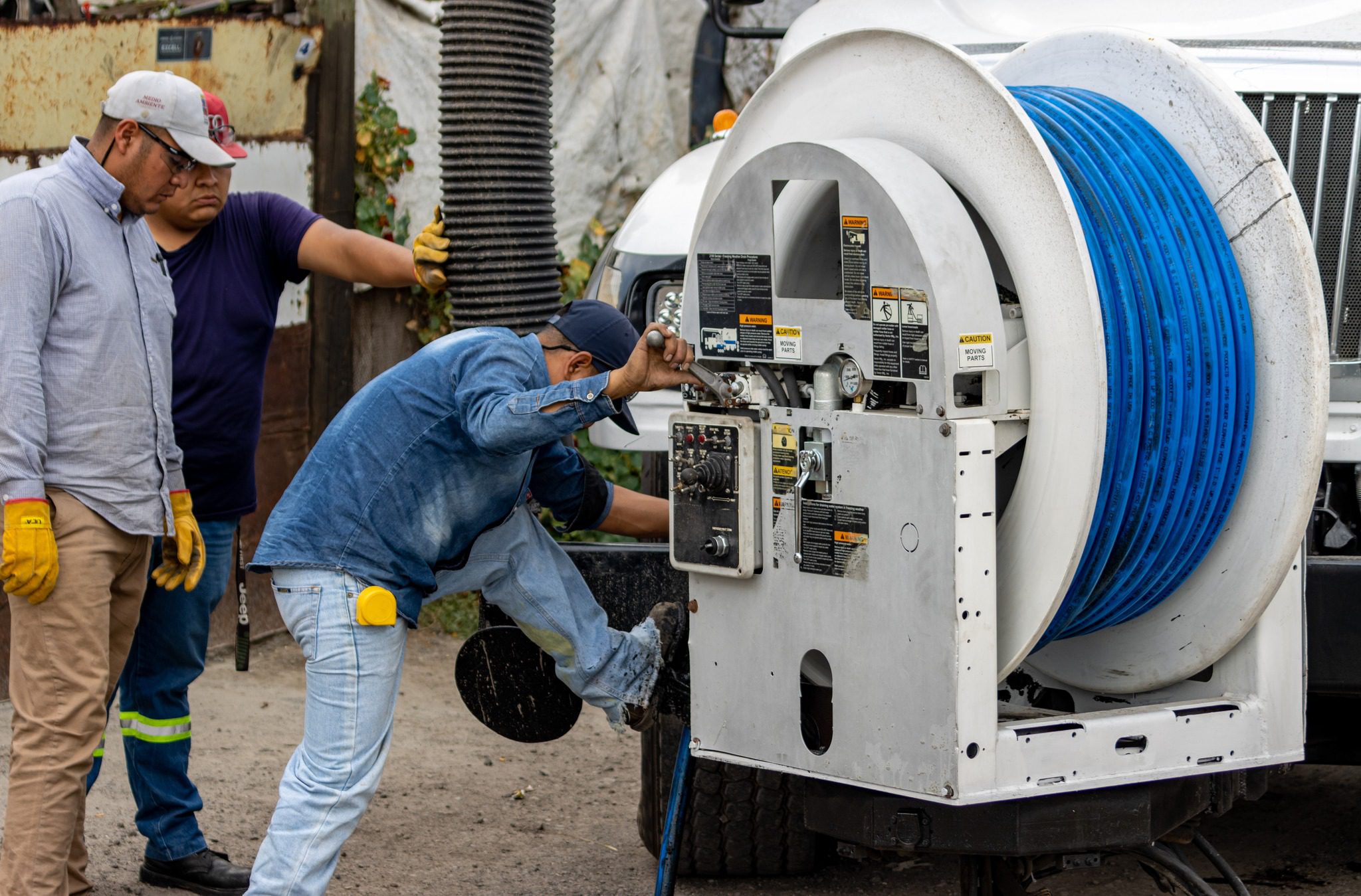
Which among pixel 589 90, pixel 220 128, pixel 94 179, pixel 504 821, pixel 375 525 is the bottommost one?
pixel 504 821

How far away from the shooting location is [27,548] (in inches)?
150

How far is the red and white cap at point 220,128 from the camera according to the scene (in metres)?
4.42

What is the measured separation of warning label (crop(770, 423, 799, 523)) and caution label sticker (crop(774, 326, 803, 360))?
131 mm

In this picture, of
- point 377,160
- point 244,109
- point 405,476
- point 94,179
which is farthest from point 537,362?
point 377,160

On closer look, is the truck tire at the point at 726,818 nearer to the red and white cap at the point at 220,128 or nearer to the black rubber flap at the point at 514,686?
the black rubber flap at the point at 514,686

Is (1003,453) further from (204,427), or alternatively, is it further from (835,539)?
(204,427)

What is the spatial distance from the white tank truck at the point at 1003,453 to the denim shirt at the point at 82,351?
1476mm

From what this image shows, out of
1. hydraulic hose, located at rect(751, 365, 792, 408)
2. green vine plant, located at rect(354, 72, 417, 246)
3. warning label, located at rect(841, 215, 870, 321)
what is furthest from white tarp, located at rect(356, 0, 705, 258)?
warning label, located at rect(841, 215, 870, 321)

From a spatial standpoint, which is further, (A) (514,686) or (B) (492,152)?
(B) (492,152)

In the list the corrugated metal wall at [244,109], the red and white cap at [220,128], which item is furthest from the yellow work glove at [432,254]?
the corrugated metal wall at [244,109]

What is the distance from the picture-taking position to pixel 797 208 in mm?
3398

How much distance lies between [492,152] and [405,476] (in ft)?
3.43

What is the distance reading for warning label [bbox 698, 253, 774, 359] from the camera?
3312 mm

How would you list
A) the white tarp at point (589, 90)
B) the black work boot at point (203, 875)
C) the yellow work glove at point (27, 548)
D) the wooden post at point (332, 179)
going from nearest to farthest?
the yellow work glove at point (27, 548), the black work boot at point (203, 875), the wooden post at point (332, 179), the white tarp at point (589, 90)
